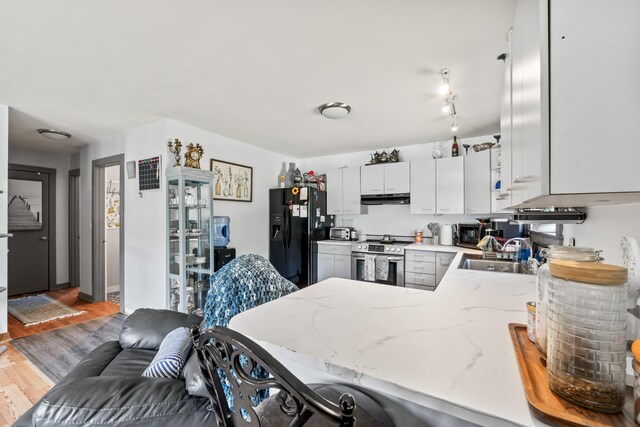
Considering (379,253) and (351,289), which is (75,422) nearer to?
(351,289)

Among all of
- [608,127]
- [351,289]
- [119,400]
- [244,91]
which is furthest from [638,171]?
[244,91]

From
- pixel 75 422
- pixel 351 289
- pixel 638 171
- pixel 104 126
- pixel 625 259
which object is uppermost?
pixel 104 126

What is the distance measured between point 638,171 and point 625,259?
1.79ft

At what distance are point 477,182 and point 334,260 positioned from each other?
7.28ft

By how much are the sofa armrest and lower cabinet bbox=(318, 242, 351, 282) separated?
2495 mm

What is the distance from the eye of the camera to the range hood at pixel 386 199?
13.4 feet

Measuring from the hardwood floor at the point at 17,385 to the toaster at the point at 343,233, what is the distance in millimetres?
3566

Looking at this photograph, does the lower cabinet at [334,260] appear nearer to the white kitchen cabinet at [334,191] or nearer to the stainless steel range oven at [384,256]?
the stainless steel range oven at [384,256]

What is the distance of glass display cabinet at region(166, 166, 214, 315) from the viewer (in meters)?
3.03

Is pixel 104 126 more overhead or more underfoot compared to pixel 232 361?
more overhead

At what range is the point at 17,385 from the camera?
6.83ft

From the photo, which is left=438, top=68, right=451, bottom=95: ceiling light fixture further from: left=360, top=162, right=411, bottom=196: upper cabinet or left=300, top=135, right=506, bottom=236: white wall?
left=360, top=162, right=411, bottom=196: upper cabinet

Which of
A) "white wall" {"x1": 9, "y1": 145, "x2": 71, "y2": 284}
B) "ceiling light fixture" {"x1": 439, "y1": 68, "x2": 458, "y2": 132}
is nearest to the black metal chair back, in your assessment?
"ceiling light fixture" {"x1": 439, "y1": 68, "x2": 458, "y2": 132}

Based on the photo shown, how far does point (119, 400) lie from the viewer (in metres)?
1.03
